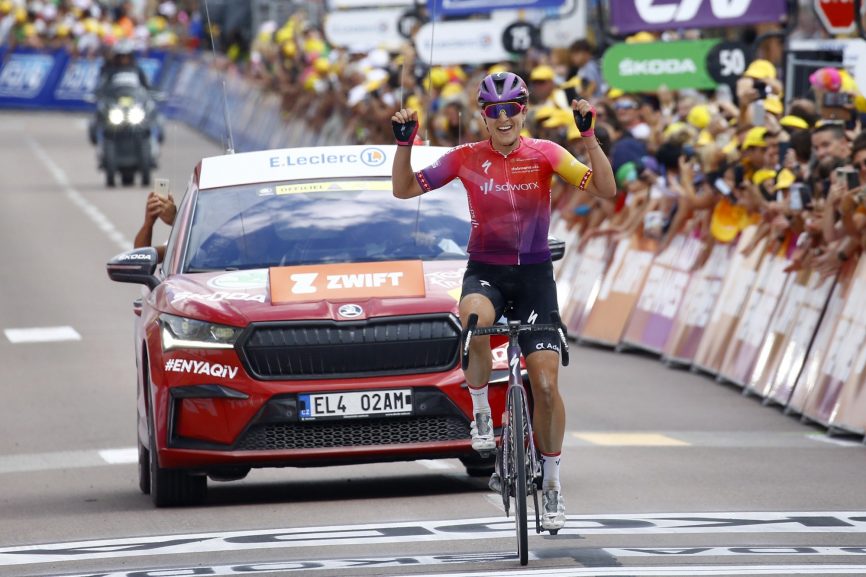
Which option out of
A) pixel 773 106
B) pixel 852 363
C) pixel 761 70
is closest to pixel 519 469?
pixel 852 363

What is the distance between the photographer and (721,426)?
14.9 m

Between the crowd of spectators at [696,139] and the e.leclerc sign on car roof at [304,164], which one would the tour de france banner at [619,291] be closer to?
the crowd of spectators at [696,139]

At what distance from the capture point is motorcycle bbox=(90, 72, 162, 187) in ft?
129

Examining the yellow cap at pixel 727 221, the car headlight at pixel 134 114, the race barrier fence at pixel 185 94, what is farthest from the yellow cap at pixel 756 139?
the car headlight at pixel 134 114

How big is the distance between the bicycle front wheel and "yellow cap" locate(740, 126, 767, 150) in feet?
27.6

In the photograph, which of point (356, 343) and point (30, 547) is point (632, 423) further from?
point (30, 547)

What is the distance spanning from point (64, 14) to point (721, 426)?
169ft

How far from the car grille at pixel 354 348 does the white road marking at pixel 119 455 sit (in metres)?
3.13

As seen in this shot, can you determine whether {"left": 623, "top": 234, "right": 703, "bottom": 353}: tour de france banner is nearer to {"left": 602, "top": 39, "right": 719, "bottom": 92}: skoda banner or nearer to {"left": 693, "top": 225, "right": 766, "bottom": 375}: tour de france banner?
{"left": 693, "top": 225, "right": 766, "bottom": 375}: tour de france banner

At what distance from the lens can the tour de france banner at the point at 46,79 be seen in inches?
2505

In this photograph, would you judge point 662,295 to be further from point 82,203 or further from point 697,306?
point 82,203

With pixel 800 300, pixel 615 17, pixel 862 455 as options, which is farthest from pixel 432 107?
pixel 862 455

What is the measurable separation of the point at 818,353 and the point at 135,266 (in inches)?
218

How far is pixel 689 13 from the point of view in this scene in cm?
2067
